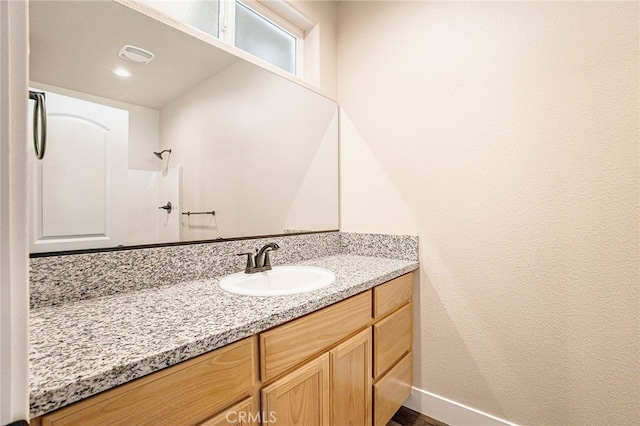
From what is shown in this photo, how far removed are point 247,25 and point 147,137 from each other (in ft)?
3.05

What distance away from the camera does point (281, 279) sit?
139 centimetres

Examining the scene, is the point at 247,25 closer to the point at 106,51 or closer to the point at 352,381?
the point at 106,51

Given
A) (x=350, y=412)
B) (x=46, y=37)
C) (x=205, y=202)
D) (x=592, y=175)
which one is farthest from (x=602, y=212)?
(x=46, y=37)

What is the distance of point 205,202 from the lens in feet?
4.23

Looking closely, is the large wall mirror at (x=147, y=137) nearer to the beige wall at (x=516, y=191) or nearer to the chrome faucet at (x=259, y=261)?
the chrome faucet at (x=259, y=261)

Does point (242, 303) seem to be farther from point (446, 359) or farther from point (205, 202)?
point (446, 359)

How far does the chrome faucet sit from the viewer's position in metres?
1.31

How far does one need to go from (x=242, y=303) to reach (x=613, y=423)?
149 cm

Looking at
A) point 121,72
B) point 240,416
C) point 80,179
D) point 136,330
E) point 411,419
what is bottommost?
point 411,419

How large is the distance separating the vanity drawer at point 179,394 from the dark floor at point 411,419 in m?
1.12

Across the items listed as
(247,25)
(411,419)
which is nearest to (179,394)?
(411,419)

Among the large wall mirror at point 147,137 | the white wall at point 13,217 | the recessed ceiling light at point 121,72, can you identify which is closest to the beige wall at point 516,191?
the large wall mirror at point 147,137

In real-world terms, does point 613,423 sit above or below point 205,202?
below

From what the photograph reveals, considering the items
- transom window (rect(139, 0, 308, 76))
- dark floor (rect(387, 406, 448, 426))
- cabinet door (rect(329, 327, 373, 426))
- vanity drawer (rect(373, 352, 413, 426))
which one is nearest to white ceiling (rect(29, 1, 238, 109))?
transom window (rect(139, 0, 308, 76))
